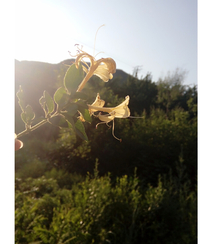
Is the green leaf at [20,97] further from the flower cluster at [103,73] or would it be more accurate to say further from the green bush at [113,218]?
the green bush at [113,218]

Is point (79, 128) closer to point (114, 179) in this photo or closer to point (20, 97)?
Result: point (20, 97)

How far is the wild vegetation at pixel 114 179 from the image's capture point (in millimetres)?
2115

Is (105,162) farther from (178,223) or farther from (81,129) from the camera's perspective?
(81,129)

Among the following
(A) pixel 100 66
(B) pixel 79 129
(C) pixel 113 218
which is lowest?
(C) pixel 113 218

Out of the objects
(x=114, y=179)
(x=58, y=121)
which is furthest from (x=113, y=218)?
(x=58, y=121)

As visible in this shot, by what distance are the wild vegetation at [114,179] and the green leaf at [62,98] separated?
36mm

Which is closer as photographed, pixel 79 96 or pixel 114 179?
pixel 79 96

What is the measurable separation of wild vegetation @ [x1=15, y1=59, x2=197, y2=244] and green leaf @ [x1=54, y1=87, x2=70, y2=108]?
0.12 ft

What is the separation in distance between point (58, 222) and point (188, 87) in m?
8.32

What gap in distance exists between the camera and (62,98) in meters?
0.33

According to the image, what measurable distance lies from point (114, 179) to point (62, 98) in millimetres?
3532

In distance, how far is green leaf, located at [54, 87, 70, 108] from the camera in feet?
1.07

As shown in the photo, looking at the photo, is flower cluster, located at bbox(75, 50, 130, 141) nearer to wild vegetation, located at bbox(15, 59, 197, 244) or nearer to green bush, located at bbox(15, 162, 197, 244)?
wild vegetation, located at bbox(15, 59, 197, 244)

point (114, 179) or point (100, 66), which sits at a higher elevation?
point (100, 66)
